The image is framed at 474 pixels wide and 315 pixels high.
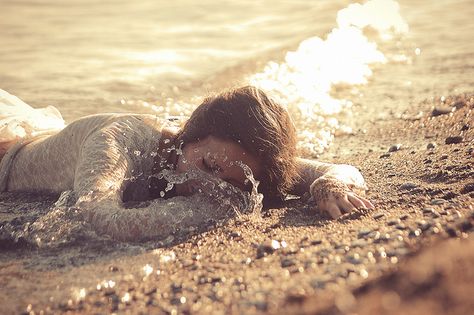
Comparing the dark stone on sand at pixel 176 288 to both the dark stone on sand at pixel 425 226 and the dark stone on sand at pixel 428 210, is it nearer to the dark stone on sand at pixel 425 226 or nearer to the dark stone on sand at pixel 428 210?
the dark stone on sand at pixel 425 226

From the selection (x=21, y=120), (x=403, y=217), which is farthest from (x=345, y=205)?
(x=21, y=120)

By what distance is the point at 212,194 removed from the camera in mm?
3074

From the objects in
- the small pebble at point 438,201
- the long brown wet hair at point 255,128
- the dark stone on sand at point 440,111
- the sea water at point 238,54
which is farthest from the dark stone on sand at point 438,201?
the dark stone on sand at point 440,111

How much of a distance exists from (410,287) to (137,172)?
1943 millimetres

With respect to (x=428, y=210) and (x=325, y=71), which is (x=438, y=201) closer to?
(x=428, y=210)

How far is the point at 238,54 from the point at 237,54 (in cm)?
2

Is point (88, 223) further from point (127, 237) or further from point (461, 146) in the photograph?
point (461, 146)

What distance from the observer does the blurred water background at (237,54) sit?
6691 mm

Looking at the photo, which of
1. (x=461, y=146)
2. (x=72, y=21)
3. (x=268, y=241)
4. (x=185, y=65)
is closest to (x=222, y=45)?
(x=185, y=65)

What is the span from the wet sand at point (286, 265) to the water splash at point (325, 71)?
7.63ft

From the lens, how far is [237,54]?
8.70 m

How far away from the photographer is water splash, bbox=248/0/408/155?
19.6 ft

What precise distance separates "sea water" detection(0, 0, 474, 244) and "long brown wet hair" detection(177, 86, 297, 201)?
2051 millimetres

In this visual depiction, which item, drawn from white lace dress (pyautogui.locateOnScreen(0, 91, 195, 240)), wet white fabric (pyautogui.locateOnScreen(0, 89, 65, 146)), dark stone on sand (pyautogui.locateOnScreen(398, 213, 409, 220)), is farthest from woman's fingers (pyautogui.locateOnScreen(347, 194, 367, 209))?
wet white fabric (pyautogui.locateOnScreen(0, 89, 65, 146))
